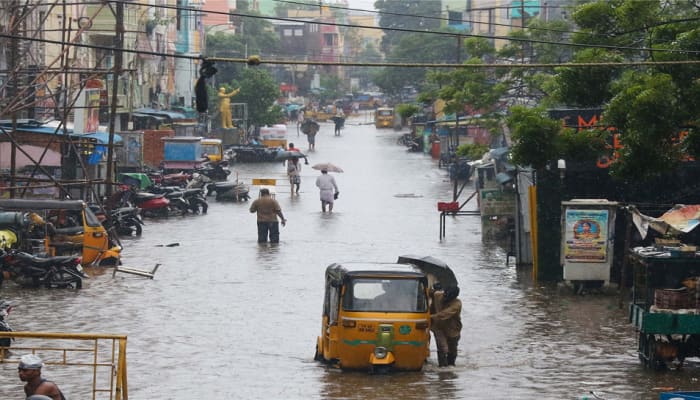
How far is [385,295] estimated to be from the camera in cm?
1744

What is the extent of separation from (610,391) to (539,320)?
5884 mm

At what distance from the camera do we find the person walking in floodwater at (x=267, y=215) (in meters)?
32.4

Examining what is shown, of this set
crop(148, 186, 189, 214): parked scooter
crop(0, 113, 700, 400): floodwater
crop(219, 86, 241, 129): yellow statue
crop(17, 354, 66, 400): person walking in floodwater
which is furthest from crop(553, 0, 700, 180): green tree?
crop(219, 86, 241, 129): yellow statue

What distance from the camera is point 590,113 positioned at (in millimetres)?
25859

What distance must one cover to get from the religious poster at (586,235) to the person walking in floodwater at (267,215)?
895 centimetres

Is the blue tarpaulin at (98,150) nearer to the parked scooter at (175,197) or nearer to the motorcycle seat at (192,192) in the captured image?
the parked scooter at (175,197)

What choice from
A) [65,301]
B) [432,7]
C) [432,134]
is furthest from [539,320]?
[432,7]

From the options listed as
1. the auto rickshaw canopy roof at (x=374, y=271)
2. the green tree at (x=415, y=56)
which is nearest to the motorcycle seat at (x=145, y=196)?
the auto rickshaw canopy roof at (x=374, y=271)

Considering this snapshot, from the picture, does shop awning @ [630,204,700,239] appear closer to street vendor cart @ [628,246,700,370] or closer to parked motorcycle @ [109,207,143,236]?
street vendor cart @ [628,246,700,370]

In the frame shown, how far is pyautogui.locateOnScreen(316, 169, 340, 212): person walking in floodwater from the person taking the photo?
40.4 metres

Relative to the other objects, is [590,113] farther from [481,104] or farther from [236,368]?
[481,104]

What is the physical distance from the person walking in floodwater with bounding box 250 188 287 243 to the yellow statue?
41.4 meters

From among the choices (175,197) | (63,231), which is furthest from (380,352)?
(175,197)

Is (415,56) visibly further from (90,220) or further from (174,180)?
(90,220)
